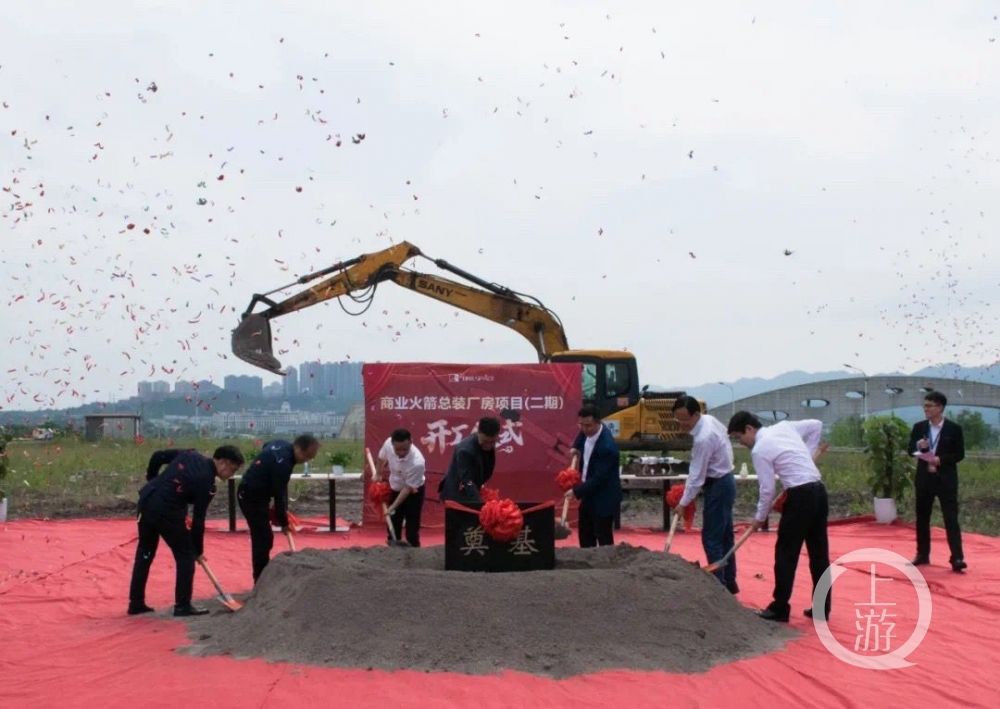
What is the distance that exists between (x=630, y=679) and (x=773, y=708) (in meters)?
0.80

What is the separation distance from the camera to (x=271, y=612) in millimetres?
6688

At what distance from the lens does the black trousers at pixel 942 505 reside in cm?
939

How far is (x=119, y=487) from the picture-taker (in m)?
19.3

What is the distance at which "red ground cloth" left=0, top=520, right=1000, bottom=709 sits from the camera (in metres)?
5.30

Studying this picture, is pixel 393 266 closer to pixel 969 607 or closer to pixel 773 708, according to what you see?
pixel 969 607

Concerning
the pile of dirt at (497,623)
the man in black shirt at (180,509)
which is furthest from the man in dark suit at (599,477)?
the man in black shirt at (180,509)

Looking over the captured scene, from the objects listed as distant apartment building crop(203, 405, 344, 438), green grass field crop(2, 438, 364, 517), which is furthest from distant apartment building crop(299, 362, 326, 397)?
green grass field crop(2, 438, 364, 517)

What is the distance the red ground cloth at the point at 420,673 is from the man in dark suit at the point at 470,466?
2.02 m

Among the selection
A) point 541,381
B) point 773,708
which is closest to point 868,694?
point 773,708

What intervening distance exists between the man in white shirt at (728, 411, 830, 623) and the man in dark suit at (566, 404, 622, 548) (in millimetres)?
1267

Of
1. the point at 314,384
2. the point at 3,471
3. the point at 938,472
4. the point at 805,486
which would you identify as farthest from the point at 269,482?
the point at 314,384

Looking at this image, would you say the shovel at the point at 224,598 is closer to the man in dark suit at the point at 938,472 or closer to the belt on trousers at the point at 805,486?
the belt on trousers at the point at 805,486

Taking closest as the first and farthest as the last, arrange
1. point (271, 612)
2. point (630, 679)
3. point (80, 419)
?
point (630, 679) → point (271, 612) → point (80, 419)

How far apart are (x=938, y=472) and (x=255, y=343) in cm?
972
